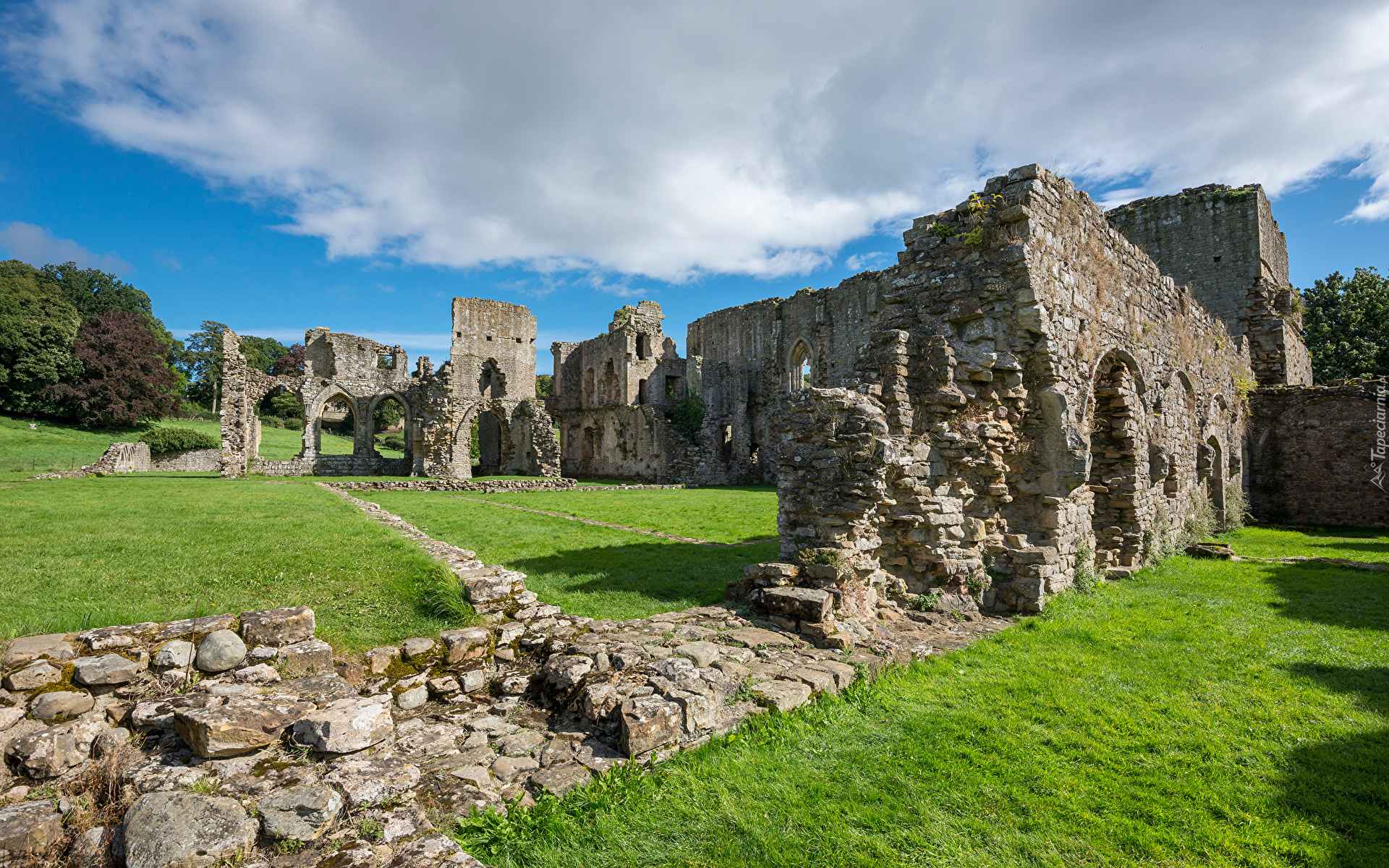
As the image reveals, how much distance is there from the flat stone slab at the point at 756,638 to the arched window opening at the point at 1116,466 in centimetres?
712

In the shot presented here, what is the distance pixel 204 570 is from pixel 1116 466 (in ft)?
41.9

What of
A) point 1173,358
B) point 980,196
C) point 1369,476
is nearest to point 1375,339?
point 1369,476

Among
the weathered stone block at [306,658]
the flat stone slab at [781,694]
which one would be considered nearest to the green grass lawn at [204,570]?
the weathered stone block at [306,658]

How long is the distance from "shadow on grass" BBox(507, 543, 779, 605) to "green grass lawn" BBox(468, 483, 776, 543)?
1522mm

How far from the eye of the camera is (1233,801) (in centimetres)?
356

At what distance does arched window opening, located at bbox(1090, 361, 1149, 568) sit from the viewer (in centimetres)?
1003

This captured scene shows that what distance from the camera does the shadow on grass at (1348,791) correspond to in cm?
318

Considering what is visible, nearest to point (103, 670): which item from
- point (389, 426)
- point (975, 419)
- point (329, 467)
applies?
point (975, 419)

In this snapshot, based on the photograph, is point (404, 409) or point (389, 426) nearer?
point (404, 409)

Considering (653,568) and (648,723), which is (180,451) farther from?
(648,723)

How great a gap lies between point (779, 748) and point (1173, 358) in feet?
43.4

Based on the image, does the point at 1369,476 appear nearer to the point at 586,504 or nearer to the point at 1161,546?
the point at 1161,546

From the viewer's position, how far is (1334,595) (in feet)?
27.0

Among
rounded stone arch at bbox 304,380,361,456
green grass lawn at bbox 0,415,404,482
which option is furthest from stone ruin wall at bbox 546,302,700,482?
rounded stone arch at bbox 304,380,361,456
